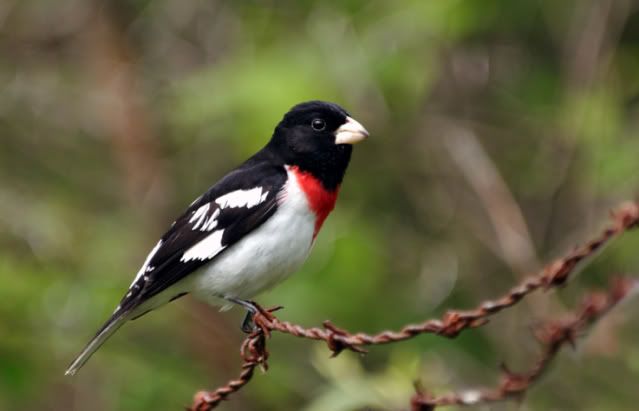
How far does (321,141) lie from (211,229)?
0.47 metres

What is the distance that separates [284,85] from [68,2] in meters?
2.20

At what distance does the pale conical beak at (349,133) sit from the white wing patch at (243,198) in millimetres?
319

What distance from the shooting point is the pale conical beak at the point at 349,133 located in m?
3.43

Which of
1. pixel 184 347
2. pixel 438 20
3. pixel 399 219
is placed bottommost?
pixel 184 347

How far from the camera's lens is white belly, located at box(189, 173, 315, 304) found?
3.23 m

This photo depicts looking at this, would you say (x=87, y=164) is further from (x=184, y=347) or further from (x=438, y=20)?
(x=438, y=20)

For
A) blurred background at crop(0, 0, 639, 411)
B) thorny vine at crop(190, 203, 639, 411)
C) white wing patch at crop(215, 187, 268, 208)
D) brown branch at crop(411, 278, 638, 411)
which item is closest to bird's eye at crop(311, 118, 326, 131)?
white wing patch at crop(215, 187, 268, 208)

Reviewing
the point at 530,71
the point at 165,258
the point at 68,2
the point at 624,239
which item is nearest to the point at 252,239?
the point at 165,258

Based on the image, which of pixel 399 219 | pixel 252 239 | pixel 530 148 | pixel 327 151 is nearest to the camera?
pixel 252 239

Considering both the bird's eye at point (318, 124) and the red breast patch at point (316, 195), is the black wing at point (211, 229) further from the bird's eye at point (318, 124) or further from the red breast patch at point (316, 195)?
the bird's eye at point (318, 124)

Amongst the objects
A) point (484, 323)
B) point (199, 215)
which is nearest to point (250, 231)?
point (199, 215)

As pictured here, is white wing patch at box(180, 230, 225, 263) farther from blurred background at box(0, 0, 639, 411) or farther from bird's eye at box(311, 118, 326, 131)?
blurred background at box(0, 0, 639, 411)

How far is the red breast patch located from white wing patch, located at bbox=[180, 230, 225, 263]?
0.29 meters

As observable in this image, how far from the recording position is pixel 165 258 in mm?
3340
